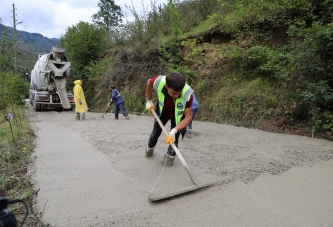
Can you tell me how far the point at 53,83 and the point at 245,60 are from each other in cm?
939

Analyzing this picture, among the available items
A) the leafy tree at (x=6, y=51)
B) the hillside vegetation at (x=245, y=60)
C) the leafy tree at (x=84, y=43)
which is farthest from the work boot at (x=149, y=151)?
the leafy tree at (x=84, y=43)

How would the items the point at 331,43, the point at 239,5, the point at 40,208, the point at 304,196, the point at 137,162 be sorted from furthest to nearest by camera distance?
1. the point at 239,5
2. the point at 331,43
3. the point at 137,162
4. the point at 304,196
5. the point at 40,208

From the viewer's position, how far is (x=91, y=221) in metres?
2.40

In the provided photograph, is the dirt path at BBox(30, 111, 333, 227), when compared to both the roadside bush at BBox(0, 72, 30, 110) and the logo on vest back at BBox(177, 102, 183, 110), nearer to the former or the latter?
the logo on vest back at BBox(177, 102, 183, 110)

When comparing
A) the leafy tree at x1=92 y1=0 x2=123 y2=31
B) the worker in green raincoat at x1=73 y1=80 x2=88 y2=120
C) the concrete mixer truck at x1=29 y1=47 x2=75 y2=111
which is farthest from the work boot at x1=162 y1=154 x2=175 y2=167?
the leafy tree at x1=92 y1=0 x2=123 y2=31

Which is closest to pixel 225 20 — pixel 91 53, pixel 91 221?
pixel 91 221

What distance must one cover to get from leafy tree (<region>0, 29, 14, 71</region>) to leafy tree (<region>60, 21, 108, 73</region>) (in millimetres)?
11692

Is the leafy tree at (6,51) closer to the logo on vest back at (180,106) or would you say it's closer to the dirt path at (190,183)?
the dirt path at (190,183)

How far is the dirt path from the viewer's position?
2.45 meters

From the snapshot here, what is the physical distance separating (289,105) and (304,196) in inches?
158

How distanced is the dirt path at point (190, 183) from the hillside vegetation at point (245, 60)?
3.50ft

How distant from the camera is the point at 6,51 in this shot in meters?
5.88

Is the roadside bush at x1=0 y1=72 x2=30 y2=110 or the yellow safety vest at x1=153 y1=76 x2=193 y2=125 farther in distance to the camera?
the roadside bush at x1=0 y1=72 x2=30 y2=110

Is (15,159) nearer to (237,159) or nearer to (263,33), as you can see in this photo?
(237,159)
